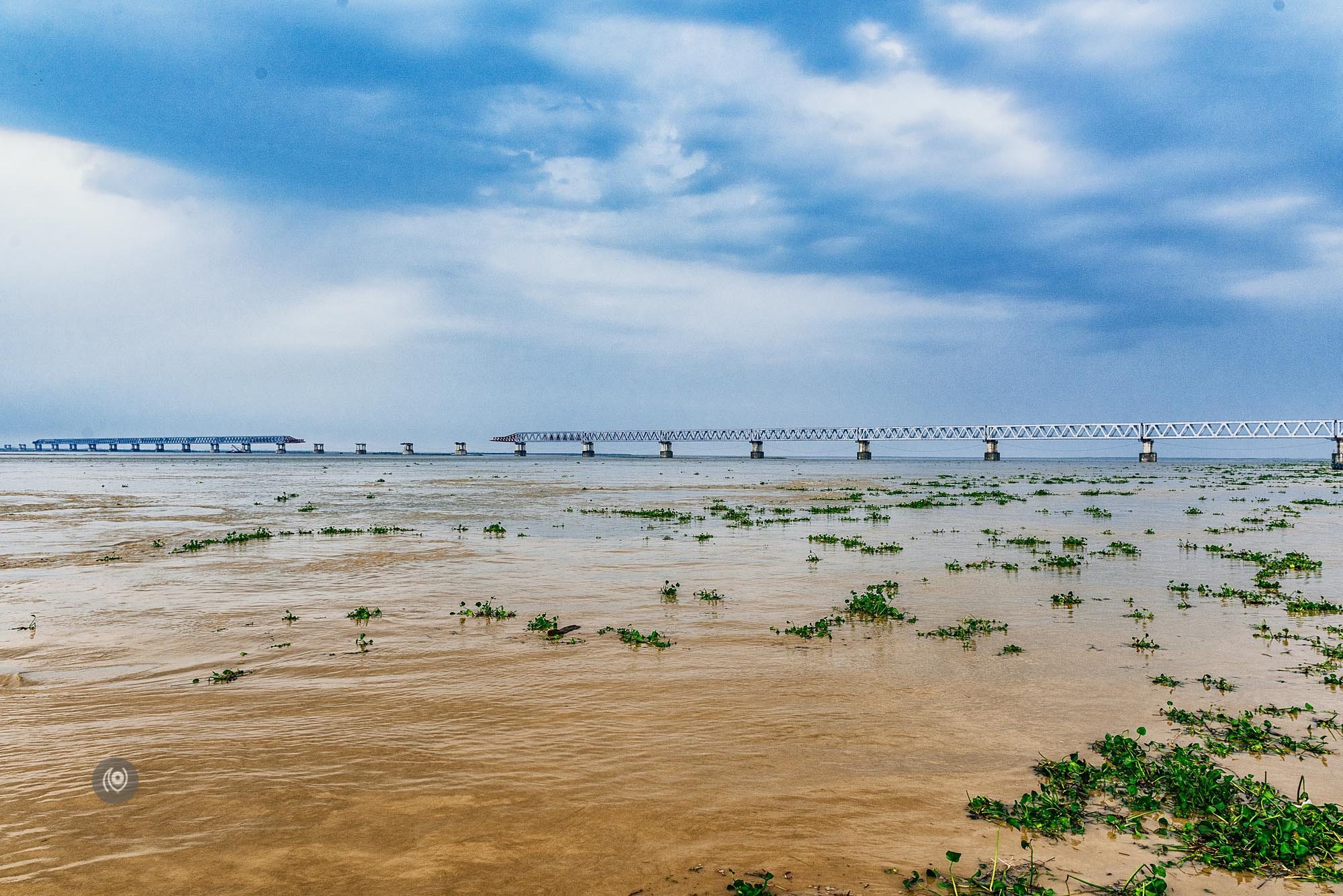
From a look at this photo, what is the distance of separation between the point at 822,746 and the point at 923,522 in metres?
30.3

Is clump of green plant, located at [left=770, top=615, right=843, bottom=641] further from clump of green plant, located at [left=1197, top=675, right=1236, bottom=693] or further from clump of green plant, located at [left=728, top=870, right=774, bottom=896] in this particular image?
clump of green plant, located at [left=728, top=870, right=774, bottom=896]

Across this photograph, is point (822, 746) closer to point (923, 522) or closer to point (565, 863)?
point (565, 863)

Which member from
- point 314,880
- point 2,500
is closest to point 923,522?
point 314,880

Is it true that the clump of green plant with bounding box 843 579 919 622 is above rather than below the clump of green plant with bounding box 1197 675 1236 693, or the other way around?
above

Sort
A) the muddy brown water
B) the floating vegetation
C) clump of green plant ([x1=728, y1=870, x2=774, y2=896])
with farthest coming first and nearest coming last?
1. the muddy brown water
2. the floating vegetation
3. clump of green plant ([x1=728, y1=870, x2=774, y2=896])

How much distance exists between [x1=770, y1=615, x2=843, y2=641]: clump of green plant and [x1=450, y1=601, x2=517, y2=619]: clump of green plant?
579 centimetres

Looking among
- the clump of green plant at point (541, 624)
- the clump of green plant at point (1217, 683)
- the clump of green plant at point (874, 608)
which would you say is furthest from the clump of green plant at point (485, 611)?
the clump of green plant at point (1217, 683)

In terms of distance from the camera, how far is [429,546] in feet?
87.7
